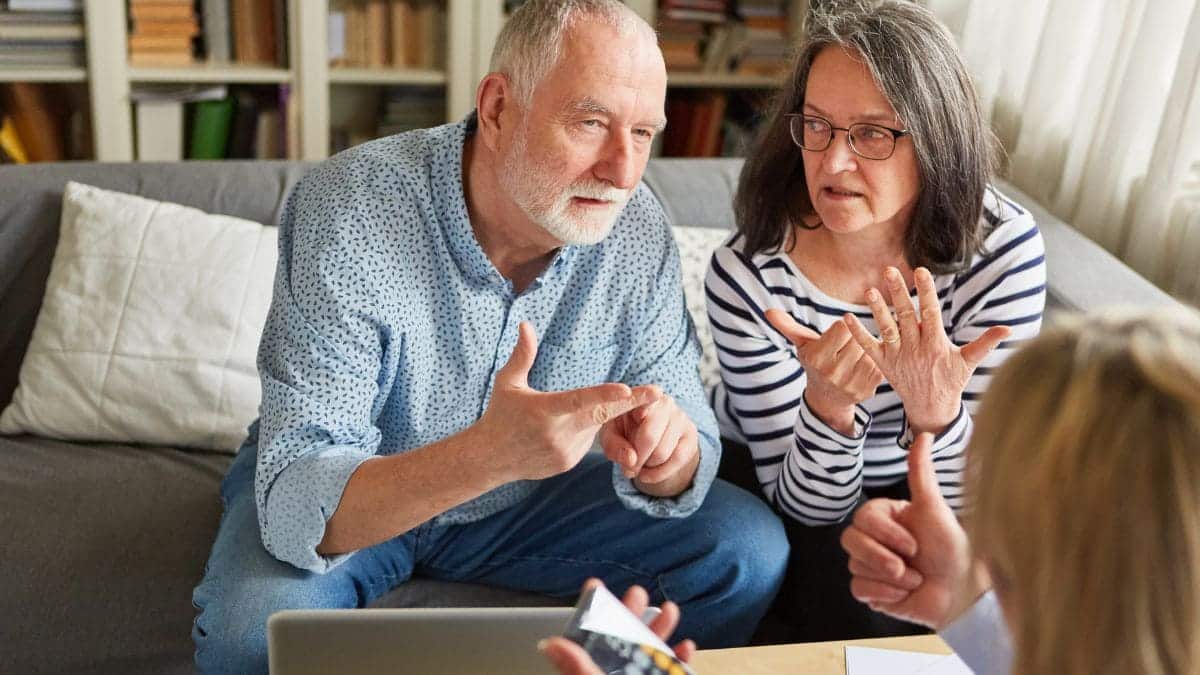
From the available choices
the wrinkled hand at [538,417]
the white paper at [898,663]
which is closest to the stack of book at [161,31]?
the wrinkled hand at [538,417]

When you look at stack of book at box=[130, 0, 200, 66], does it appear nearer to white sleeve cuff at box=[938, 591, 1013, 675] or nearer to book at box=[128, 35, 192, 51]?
book at box=[128, 35, 192, 51]

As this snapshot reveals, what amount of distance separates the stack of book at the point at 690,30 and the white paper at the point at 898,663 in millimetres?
2332

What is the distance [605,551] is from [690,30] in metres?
2.03

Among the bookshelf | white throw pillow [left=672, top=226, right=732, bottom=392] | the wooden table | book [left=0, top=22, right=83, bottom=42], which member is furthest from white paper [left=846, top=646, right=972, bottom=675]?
book [left=0, top=22, right=83, bottom=42]

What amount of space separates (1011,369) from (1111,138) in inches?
59.2

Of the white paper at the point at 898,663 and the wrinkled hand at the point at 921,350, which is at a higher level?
the wrinkled hand at the point at 921,350

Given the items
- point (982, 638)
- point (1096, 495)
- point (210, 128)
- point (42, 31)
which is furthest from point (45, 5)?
point (1096, 495)

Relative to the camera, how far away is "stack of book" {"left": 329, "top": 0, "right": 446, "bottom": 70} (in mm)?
3275

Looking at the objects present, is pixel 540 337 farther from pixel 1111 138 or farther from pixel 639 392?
pixel 1111 138

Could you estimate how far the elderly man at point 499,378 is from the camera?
144 cm

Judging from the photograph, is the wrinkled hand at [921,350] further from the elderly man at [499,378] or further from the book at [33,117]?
the book at [33,117]

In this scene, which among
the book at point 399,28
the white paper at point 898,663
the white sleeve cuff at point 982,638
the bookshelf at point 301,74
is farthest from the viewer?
the book at point 399,28

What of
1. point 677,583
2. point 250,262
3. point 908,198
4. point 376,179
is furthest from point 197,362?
point 908,198

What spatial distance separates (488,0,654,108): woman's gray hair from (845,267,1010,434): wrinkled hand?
1.50 ft
